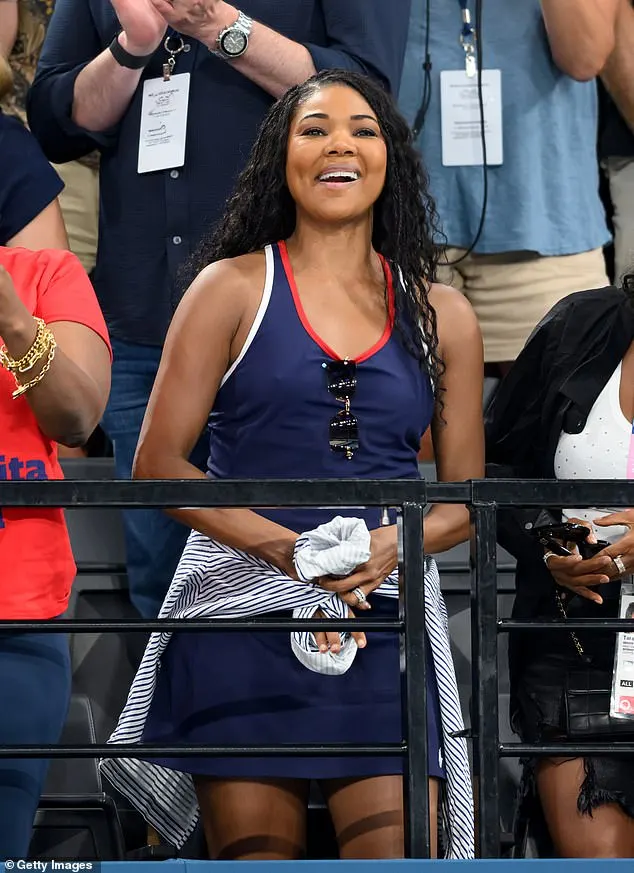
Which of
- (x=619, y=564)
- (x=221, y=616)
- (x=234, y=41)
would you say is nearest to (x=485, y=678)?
(x=221, y=616)

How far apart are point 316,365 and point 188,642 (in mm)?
472

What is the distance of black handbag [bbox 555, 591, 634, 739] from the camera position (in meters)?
2.30

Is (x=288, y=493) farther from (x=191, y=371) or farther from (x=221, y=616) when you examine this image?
(x=191, y=371)

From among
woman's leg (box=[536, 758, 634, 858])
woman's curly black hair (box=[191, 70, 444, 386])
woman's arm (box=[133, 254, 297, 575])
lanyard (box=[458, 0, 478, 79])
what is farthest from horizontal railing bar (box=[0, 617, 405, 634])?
lanyard (box=[458, 0, 478, 79])

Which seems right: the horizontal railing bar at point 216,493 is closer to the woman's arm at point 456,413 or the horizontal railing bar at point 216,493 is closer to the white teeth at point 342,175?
the woman's arm at point 456,413

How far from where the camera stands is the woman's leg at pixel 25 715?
1.90 meters

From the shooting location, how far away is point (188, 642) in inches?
85.8

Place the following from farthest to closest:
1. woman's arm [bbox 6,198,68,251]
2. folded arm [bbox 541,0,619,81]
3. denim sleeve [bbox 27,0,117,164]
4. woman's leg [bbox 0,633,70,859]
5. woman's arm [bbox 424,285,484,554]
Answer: folded arm [bbox 541,0,619,81] < denim sleeve [bbox 27,0,117,164] < woman's arm [bbox 6,198,68,251] < woman's arm [bbox 424,285,484,554] < woman's leg [bbox 0,633,70,859]

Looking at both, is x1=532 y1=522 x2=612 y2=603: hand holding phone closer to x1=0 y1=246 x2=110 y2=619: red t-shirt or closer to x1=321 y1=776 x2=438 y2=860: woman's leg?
x1=321 y1=776 x2=438 y2=860: woman's leg

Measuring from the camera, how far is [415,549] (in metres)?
1.72

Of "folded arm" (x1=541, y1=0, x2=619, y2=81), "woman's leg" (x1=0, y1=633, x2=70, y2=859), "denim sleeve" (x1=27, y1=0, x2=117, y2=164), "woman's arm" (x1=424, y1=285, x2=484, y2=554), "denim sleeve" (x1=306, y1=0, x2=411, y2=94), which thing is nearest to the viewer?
"woman's leg" (x1=0, y1=633, x2=70, y2=859)

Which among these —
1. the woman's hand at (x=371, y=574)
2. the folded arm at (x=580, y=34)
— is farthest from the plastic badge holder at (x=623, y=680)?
the folded arm at (x=580, y=34)

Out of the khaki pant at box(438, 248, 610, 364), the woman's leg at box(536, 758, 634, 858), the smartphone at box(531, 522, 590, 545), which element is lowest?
the woman's leg at box(536, 758, 634, 858)

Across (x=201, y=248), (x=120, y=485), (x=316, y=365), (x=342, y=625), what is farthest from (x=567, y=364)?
(x=120, y=485)
